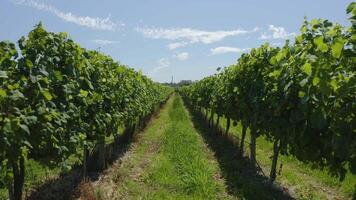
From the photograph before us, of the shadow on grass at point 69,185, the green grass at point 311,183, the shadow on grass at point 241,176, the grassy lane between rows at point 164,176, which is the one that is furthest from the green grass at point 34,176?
the green grass at point 311,183

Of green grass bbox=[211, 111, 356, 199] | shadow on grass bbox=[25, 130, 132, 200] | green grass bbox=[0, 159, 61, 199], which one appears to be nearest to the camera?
shadow on grass bbox=[25, 130, 132, 200]

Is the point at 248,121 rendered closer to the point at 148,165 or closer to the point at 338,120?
the point at 148,165

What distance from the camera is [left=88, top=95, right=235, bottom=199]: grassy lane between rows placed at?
9.88 m

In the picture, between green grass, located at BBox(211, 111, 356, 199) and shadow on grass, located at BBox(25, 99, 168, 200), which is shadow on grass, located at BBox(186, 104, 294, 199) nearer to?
green grass, located at BBox(211, 111, 356, 199)

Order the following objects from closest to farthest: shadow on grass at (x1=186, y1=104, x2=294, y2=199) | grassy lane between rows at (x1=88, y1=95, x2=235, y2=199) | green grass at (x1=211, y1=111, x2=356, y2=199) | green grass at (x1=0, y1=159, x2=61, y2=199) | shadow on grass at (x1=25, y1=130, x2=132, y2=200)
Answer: shadow on grass at (x1=25, y1=130, x2=132, y2=200), green grass at (x1=0, y1=159, x2=61, y2=199), grassy lane between rows at (x1=88, y1=95, x2=235, y2=199), shadow on grass at (x1=186, y1=104, x2=294, y2=199), green grass at (x1=211, y1=111, x2=356, y2=199)

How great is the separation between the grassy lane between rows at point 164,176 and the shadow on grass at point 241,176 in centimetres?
28

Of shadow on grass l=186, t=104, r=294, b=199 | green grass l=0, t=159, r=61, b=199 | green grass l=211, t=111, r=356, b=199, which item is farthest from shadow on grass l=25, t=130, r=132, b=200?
green grass l=211, t=111, r=356, b=199

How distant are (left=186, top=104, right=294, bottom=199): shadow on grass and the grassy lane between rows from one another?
281 mm

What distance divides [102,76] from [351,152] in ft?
23.2

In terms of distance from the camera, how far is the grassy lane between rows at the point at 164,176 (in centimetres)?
988

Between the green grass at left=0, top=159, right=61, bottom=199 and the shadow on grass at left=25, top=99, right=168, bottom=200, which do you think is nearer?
the shadow on grass at left=25, top=99, right=168, bottom=200

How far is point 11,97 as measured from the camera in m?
4.73

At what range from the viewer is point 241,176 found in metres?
11.8

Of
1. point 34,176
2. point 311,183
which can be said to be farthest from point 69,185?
point 311,183
